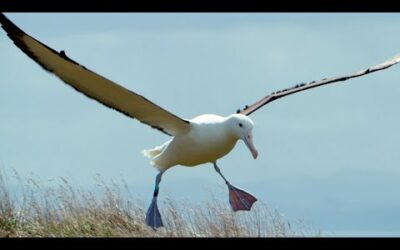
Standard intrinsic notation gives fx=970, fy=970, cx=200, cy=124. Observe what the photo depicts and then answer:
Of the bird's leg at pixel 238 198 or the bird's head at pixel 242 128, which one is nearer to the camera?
the bird's head at pixel 242 128

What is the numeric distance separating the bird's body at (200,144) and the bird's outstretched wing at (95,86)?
0.12 metres

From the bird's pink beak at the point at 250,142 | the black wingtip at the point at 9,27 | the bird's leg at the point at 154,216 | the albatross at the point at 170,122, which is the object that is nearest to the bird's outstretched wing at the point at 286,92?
the albatross at the point at 170,122

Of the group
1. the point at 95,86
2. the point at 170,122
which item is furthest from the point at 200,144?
the point at 95,86

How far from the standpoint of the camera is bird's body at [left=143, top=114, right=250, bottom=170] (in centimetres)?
883

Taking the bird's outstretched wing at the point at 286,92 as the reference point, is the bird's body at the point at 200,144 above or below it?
below

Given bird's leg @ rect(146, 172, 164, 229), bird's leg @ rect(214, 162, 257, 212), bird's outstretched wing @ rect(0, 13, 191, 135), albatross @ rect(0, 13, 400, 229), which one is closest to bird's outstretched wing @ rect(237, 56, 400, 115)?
albatross @ rect(0, 13, 400, 229)

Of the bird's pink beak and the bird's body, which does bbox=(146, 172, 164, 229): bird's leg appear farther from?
the bird's pink beak

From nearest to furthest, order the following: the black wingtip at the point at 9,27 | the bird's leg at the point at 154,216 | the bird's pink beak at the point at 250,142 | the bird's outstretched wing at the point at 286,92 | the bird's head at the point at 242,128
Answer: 1. the black wingtip at the point at 9,27
2. the bird's pink beak at the point at 250,142
3. the bird's head at the point at 242,128
4. the bird's leg at the point at 154,216
5. the bird's outstretched wing at the point at 286,92

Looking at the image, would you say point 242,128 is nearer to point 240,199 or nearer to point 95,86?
point 240,199

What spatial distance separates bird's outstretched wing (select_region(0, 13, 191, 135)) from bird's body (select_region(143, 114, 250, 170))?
0.12 m

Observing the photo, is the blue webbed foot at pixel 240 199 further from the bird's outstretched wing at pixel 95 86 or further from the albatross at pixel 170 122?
the bird's outstretched wing at pixel 95 86

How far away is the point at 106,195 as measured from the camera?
368 inches

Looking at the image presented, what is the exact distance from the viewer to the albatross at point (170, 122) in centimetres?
804

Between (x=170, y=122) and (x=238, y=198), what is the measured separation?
3.70ft
